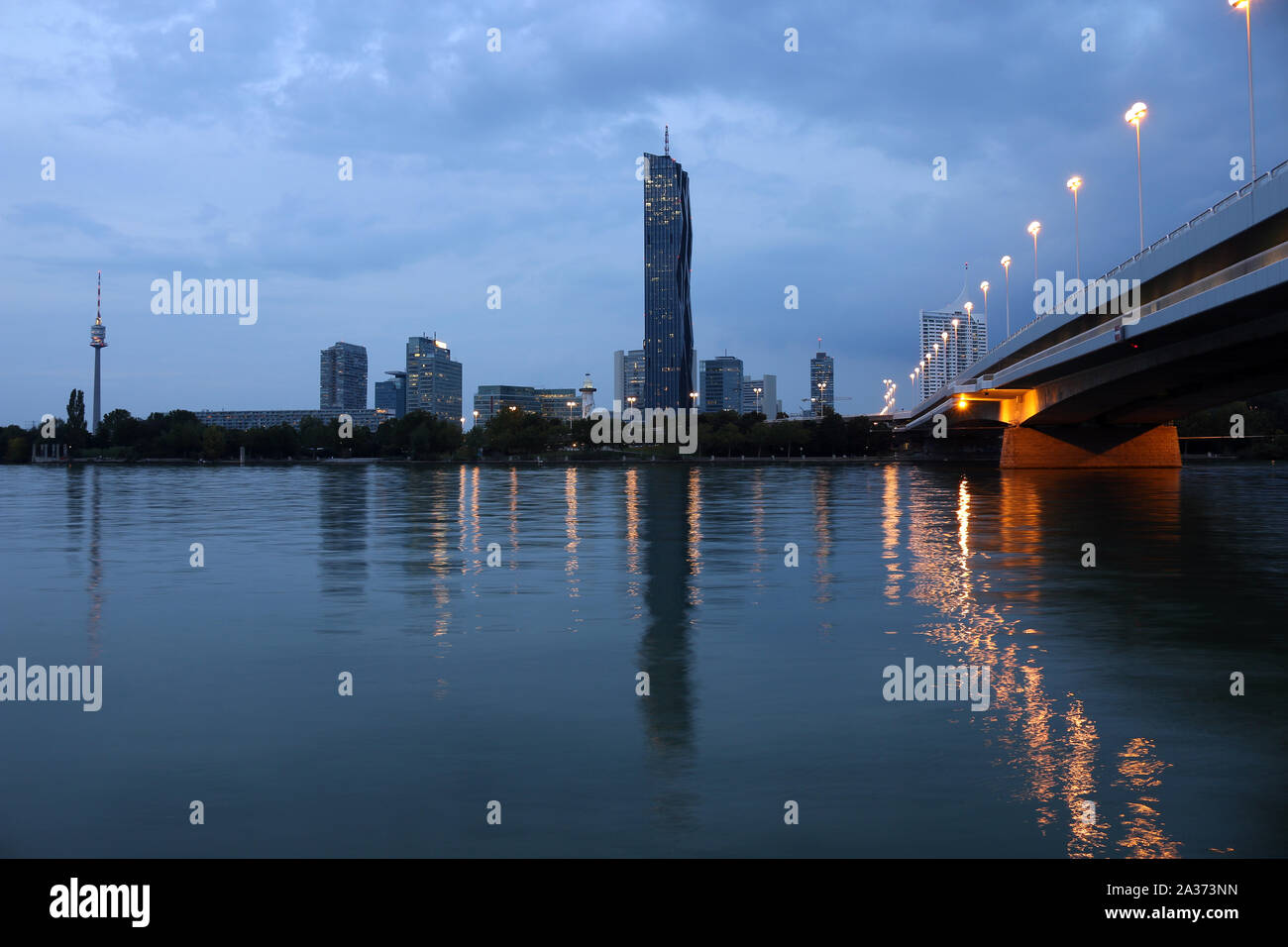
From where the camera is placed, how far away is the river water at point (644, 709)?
242 inches

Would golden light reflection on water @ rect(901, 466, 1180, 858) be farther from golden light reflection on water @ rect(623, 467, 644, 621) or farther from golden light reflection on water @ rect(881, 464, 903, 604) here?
golden light reflection on water @ rect(623, 467, 644, 621)

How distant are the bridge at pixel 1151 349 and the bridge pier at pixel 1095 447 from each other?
10 centimetres

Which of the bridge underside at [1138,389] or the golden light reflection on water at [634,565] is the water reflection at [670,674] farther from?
the bridge underside at [1138,389]

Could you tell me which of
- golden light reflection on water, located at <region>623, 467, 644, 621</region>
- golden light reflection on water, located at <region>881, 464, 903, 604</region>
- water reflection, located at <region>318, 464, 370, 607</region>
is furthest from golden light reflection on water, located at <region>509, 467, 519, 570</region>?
golden light reflection on water, located at <region>881, 464, 903, 604</region>

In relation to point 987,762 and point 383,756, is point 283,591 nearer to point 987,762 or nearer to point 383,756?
point 383,756

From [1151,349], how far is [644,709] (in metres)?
60.6

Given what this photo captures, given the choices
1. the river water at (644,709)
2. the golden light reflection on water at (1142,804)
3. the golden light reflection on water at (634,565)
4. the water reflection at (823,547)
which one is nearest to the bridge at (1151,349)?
the water reflection at (823,547)

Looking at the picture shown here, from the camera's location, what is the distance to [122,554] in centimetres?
2239

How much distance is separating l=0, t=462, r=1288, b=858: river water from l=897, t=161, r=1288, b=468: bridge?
24.5 meters

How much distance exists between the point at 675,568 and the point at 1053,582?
705 cm

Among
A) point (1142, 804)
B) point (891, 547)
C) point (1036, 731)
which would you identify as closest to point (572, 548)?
point (891, 547)

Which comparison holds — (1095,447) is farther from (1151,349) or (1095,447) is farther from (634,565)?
(634,565)

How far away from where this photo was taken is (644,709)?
8.88 m

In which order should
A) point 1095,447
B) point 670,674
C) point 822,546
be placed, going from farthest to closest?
1. point 1095,447
2. point 822,546
3. point 670,674
